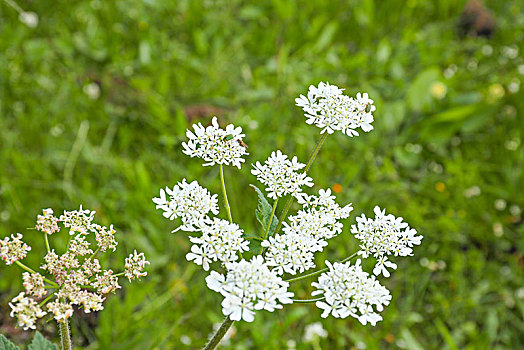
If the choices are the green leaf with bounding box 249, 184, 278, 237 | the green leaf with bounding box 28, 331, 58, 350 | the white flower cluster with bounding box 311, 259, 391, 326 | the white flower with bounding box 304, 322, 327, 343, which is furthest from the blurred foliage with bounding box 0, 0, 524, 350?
the white flower cluster with bounding box 311, 259, 391, 326

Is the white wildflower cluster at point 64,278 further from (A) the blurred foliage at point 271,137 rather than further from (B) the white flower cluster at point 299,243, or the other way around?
(A) the blurred foliage at point 271,137

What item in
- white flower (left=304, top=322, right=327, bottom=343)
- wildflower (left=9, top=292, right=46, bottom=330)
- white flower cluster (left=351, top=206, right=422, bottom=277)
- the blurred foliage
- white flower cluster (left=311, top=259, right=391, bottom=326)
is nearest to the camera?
wildflower (left=9, top=292, right=46, bottom=330)

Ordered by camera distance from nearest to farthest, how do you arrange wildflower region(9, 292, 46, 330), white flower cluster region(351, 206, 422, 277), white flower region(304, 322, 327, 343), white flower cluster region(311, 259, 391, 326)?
wildflower region(9, 292, 46, 330) → white flower cluster region(311, 259, 391, 326) → white flower cluster region(351, 206, 422, 277) → white flower region(304, 322, 327, 343)

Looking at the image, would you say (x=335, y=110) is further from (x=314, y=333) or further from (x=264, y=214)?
(x=314, y=333)

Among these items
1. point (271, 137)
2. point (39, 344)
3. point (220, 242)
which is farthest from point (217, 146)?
point (271, 137)

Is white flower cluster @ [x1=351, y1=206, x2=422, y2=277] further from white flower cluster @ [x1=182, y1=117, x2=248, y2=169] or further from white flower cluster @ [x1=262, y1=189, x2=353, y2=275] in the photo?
white flower cluster @ [x1=182, y1=117, x2=248, y2=169]

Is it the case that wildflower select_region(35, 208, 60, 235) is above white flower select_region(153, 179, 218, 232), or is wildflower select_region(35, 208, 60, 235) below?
below

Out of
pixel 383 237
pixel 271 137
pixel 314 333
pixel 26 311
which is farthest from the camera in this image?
pixel 271 137

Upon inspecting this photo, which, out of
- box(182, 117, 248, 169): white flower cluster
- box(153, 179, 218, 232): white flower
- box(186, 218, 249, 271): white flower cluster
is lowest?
box(186, 218, 249, 271): white flower cluster
